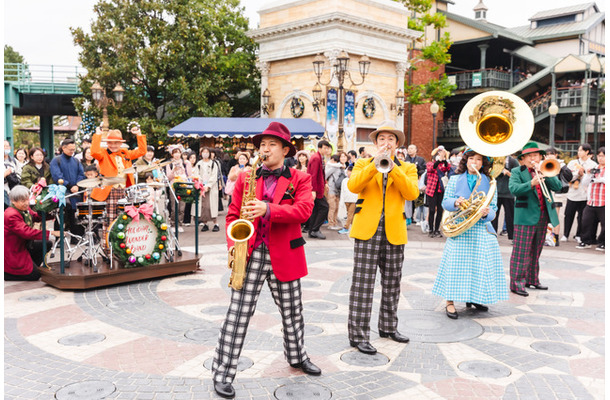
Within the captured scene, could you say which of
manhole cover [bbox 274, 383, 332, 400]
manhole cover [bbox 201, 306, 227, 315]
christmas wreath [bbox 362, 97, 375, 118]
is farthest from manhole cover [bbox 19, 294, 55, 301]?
christmas wreath [bbox 362, 97, 375, 118]

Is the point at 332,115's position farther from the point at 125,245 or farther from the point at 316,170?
the point at 125,245

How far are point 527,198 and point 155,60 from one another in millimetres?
21988

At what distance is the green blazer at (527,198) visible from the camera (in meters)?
6.95

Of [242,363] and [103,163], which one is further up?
[103,163]

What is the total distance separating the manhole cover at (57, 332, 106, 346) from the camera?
A: 496 centimetres

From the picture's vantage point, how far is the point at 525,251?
22.9ft

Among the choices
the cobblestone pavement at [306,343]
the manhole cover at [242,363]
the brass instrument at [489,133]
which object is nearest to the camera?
the cobblestone pavement at [306,343]

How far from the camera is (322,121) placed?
82.9ft

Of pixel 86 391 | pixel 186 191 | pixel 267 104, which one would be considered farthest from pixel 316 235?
pixel 267 104

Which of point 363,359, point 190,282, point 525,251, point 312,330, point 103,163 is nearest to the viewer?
point 363,359

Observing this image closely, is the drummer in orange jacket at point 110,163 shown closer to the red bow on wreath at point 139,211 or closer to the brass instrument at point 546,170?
the red bow on wreath at point 139,211

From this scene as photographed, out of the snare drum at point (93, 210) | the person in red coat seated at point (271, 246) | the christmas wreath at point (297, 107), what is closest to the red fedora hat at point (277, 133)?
the person in red coat seated at point (271, 246)

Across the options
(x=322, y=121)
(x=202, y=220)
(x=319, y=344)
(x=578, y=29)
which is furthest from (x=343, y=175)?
(x=578, y=29)

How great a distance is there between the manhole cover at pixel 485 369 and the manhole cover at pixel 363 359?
2.25 feet
